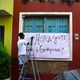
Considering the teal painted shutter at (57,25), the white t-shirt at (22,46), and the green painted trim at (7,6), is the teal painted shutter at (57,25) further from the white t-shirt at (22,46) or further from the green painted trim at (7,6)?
the green painted trim at (7,6)

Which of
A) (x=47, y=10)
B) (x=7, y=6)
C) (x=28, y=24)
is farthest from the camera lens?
(x=28, y=24)

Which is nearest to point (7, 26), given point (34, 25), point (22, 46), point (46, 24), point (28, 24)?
point (28, 24)

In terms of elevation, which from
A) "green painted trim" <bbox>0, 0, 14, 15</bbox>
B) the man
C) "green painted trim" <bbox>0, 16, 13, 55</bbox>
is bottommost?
the man

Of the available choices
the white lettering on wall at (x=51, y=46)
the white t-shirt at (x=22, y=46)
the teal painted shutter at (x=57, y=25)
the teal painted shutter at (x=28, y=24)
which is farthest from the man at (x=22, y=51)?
the teal painted shutter at (x=57, y=25)

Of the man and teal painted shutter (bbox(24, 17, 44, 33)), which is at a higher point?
teal painted shutter (bbox(24, 17, 44, 33))

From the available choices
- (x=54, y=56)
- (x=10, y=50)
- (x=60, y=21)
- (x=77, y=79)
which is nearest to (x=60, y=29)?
(x=60, y=21)

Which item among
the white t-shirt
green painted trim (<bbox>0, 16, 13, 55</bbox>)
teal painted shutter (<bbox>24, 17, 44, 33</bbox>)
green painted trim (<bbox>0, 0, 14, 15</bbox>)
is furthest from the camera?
teal painted shutter (<bbox>24, 17, 44, 33</bbox>)

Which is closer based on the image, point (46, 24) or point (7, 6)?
point (7, 6)

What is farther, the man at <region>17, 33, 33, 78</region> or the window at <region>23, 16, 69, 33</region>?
the window at <region>23, 16, 69, 33</region>

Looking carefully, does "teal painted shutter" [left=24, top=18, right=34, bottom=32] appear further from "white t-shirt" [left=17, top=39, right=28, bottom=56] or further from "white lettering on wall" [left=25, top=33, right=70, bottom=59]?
"white t-shirt" [left=17, top=39, right=28, bottom=56]

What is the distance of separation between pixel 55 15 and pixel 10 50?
2342mm

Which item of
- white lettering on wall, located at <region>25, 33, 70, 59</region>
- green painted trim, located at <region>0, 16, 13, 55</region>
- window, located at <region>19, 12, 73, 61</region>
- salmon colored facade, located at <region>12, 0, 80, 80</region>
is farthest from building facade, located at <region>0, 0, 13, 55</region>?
white lettering on wall, located at <region>25, 33, 70, 59</region>

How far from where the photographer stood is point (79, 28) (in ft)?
43.2

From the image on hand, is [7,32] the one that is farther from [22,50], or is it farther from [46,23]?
[46,23]
